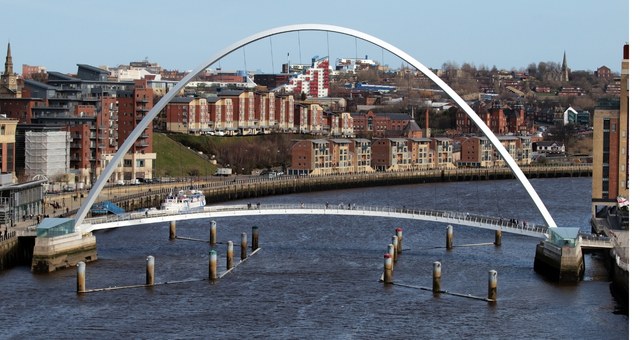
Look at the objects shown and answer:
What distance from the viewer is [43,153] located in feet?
205

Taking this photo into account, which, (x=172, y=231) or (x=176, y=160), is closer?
(x=172, y=231)

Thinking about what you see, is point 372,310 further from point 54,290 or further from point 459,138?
point 459,138

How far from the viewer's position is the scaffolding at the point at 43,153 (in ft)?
205

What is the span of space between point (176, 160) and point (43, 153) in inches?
700

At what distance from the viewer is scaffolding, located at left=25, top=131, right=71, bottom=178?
62.4 metres

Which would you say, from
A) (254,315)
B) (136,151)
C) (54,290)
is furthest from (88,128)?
(254,315)

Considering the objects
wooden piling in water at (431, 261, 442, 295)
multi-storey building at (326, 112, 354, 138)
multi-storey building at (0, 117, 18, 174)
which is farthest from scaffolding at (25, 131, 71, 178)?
multi-storey building at (326, 112, 354, 138)

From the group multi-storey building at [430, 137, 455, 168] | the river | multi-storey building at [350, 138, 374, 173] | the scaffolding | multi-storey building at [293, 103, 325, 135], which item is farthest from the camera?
multi-storey building at [293, 103, 325, 135]

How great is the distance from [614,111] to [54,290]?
75.6ft

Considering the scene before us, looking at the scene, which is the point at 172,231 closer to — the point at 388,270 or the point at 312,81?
the point at 388,270

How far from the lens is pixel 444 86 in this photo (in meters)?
39.1

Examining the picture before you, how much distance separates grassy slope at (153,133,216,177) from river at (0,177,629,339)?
2845 centimetres

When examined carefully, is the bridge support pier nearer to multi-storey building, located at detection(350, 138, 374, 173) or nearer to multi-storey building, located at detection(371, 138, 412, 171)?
multi-storey building, located at detection(350, 138, 374, 173)

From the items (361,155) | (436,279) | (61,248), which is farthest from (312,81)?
(436,279)
